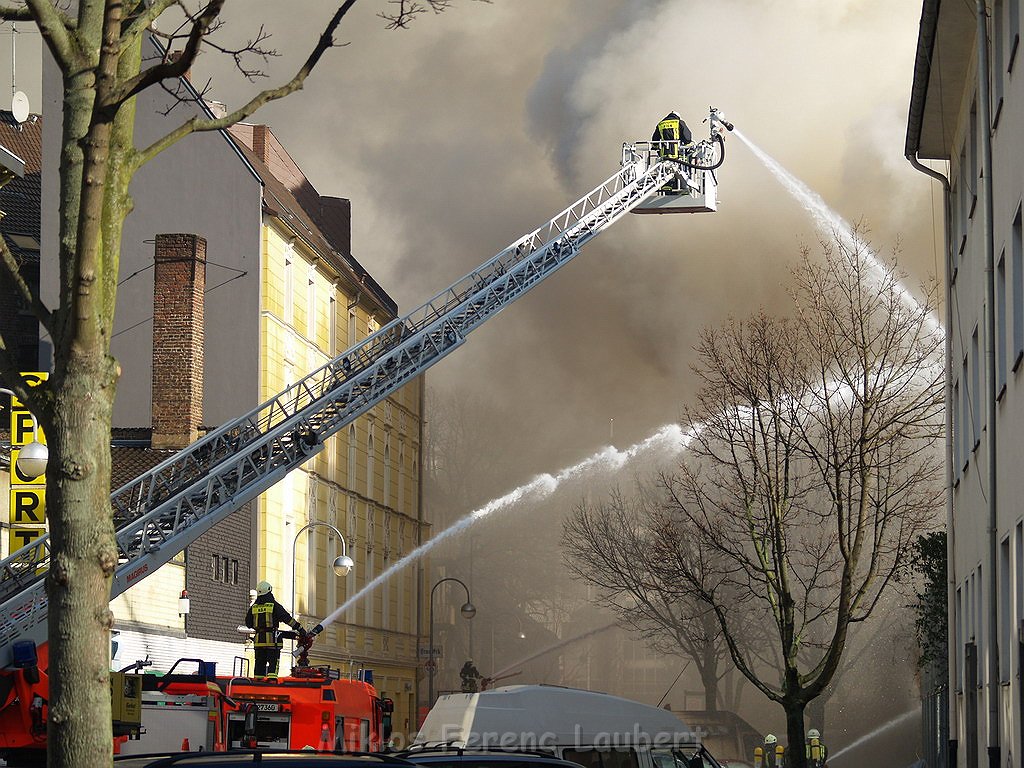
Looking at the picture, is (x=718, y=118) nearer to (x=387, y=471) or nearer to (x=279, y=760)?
(x=387, y=471)

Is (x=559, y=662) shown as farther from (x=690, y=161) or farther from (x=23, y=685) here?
(x=23, y=685)

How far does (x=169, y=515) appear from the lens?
20.8 metres

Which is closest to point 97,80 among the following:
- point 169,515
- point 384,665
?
point 169,515

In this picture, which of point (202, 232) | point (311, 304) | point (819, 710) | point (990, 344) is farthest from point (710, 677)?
point (990, 344)

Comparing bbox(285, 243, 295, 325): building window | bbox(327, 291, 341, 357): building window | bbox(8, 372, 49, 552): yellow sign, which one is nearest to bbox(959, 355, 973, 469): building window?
bbox(8, 372, 49, 552): yellow sign

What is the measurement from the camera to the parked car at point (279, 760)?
609 cm

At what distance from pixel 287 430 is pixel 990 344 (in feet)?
35.9

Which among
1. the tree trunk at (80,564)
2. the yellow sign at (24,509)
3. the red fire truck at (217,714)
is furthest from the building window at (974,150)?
the yellow sign at (24,509)

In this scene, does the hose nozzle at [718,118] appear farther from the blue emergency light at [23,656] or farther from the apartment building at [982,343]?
the blue emergency light at [23,656]

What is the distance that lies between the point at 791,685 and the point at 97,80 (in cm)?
1575

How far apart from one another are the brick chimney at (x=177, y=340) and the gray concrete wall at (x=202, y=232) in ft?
3.29

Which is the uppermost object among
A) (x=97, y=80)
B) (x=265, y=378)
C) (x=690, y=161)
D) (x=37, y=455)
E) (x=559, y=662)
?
(x=690, y=161)

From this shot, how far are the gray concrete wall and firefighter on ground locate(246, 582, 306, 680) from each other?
18.6m

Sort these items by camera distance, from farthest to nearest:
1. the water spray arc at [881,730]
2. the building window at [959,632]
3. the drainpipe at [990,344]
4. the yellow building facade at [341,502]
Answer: the water spray arc at [881,730]
the yellow building facade at [341,502]
the building window at [959,632]
the drainpipe at [990,344]
